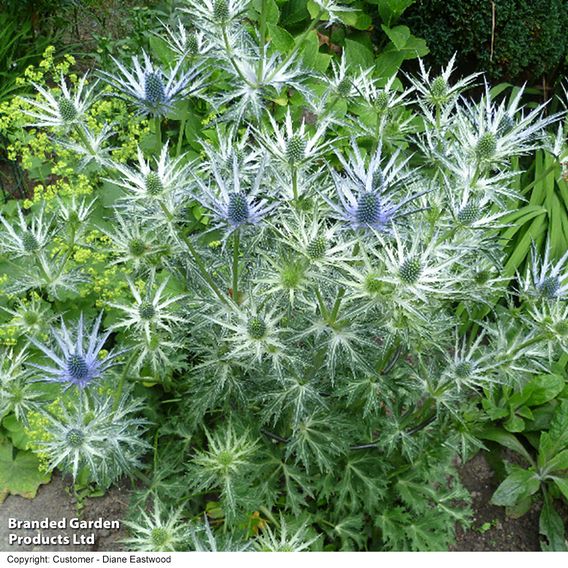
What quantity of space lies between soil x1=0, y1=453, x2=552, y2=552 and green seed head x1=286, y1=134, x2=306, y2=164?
1490 mm

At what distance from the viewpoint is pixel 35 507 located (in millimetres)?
2342

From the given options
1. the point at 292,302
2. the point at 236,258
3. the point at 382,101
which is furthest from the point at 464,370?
the point at 382,101

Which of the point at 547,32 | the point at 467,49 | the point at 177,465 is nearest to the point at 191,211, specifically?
the point at 177,465

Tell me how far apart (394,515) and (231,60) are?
57.1 inches

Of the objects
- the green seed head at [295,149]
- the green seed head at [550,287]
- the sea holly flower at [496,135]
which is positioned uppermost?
the sea holly flower at [496,135]

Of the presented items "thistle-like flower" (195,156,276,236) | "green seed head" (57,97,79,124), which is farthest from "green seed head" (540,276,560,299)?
"green seed head" (57,97,79,124)

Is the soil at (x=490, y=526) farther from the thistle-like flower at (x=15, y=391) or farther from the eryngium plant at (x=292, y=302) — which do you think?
the thistle-like flower at (x=15, y=391)

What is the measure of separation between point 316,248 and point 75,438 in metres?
0.71

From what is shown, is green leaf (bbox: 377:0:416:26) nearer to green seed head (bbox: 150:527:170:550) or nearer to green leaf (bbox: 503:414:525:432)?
green leaf (bbox: 503:414:525:432)

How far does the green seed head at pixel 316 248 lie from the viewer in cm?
136

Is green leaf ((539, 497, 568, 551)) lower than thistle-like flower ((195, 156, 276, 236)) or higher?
lower

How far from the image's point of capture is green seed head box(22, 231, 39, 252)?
1.70m

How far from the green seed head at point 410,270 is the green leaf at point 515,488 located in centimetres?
139

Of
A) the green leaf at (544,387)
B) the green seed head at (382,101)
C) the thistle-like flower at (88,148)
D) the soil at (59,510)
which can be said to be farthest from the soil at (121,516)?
the green seed head at (382,101)
